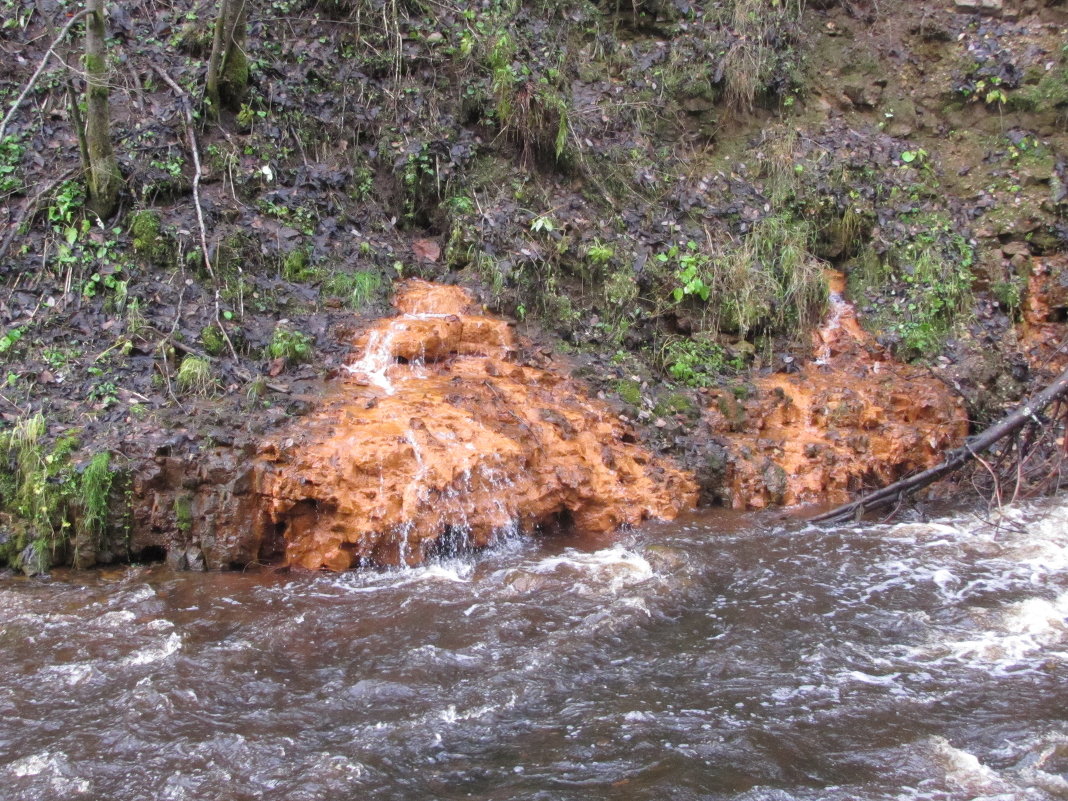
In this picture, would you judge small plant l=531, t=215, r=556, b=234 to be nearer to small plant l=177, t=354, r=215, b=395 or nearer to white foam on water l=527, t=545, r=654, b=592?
small plant l=177, t=354, r=215, b=395

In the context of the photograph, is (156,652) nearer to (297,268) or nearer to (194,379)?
(194,379)

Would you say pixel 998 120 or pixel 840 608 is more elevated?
pixel 998 120

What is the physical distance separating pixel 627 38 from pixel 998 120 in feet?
15.6


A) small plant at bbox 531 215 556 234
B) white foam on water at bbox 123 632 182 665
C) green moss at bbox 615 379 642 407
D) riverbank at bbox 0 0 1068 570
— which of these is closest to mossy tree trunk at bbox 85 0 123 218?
riverbank at bbox 0 0 1068 570

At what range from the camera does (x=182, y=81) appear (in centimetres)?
850

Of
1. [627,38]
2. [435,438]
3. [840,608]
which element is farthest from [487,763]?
[627,38]

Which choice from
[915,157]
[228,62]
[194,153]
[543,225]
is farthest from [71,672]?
[915,157]

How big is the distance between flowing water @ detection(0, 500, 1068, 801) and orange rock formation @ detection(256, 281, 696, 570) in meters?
0.32

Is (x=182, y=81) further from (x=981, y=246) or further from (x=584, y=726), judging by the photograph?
(x=981, y=246)

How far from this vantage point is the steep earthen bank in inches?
222

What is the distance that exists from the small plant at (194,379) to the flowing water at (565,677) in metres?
1.46

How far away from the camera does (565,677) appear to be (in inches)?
165

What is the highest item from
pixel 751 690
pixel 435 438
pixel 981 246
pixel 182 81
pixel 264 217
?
pixel 182 81

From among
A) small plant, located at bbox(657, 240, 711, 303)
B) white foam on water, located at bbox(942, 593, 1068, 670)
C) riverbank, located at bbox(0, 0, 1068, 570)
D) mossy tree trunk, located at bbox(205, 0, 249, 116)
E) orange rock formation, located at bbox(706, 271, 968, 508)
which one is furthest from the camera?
small plant, located at bbox(657, 240, 711, 303)
